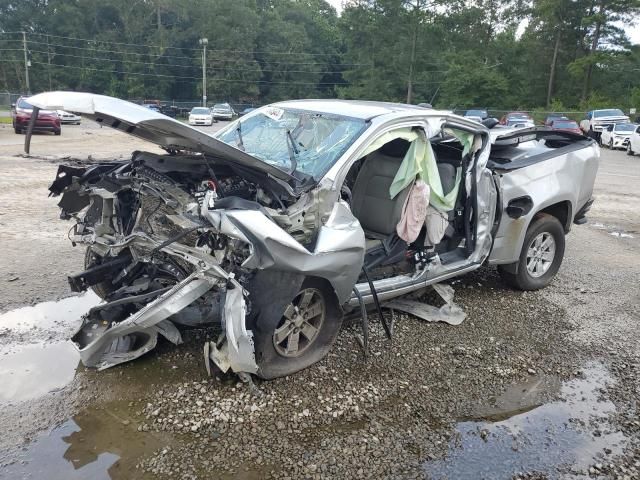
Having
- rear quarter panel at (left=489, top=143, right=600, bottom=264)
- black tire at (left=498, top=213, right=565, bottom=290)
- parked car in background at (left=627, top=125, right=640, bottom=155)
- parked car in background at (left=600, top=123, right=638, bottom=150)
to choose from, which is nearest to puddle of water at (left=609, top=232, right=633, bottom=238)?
rear quarter panel at (left=489, top=143, right=600, bottom=264)

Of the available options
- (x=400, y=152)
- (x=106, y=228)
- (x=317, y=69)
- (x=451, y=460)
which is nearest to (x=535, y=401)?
(x=451, y=460)

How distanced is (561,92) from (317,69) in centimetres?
3553

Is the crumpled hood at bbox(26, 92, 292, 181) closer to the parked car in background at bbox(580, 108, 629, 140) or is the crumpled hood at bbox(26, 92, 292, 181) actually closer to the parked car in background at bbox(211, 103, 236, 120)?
the parked car in background at bbox(580, 108, 629, 140)

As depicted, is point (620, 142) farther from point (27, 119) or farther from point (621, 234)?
point (27, 119)

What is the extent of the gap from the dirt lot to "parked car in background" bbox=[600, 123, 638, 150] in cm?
2232

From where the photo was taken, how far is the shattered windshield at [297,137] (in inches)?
164

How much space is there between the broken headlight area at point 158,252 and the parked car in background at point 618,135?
82.8 ft

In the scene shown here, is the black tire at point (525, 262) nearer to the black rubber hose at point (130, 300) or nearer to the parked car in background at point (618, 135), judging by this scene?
the black rubber hose at point (130, 300)

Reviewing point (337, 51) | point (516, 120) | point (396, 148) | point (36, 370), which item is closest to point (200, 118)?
point (516, 120)

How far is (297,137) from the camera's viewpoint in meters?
4.57

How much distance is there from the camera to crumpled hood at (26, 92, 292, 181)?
3270 millimetres

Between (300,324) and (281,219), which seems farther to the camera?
(300,324)

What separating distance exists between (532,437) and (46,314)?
405cm

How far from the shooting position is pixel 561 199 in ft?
18.9
